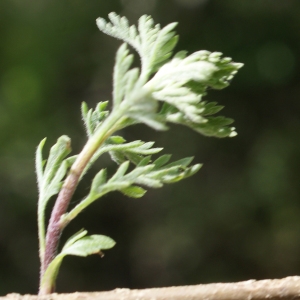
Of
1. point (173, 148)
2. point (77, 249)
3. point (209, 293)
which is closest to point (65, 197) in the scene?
point (77, 249)

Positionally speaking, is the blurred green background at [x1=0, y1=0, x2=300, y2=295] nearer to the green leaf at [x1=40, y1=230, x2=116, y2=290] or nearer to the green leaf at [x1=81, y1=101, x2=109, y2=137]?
the green leaf at [x1=81, y1=101, x2=109, y2=137]

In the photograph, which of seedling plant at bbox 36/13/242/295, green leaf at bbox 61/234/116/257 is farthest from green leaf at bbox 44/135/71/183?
green leaf at bbox 61/234/116/257

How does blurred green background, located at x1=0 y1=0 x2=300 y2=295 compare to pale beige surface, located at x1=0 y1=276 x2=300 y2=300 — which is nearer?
pale beige surface, located at x1=0 y1=276 x2=300 y2=300

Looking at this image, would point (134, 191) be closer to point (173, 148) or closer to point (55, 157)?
point (55, 157)

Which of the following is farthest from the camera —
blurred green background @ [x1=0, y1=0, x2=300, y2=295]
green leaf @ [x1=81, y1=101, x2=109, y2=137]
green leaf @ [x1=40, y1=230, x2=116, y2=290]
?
blurred green background @ [x1=0, y1=0, x2=300, y2=295]

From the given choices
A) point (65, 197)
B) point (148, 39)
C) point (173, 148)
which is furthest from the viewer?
point (173, 148)

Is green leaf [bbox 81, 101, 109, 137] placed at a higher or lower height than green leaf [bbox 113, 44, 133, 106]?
lower

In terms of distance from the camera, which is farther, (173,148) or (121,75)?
(173,148)

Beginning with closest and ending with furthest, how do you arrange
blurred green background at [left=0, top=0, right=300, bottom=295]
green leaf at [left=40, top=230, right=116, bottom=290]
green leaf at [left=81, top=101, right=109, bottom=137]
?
green leaf at [left=40, top=230, right=116, bottom=290] → green leaf at [left=81, top=101, right=109, bottom=137] → blurred green background at [left=0, top=0, right=300, bottom=295]

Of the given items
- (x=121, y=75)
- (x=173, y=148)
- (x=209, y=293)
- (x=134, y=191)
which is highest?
(x=121, y=75)
